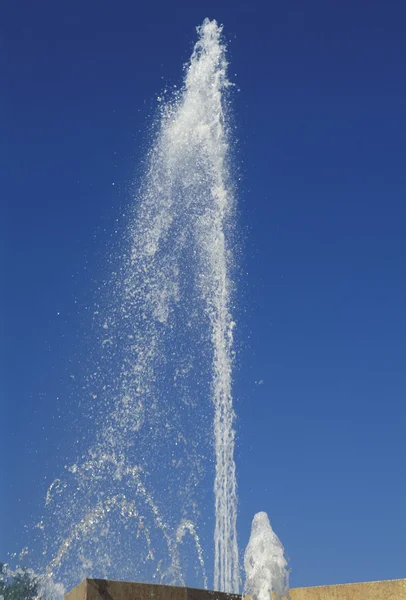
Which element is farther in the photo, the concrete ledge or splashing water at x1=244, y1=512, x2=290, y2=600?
splashing water at x1=244, y1=512, x2=290, y2=600

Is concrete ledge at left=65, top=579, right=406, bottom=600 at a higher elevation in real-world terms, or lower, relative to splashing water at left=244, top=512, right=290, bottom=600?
lower

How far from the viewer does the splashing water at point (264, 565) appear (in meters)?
11.3

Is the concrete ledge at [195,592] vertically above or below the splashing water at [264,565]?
below

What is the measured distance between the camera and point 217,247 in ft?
62.4

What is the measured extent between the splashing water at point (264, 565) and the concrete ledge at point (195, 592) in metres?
0.47

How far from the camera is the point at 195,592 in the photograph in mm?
8438

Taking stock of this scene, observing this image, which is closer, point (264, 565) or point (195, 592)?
point (195, 592)

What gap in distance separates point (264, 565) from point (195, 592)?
3.73 m

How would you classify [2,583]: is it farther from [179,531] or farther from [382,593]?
[382,593]

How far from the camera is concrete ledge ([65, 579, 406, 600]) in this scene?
7.59 meters

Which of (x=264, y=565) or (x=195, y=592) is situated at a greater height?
(x=264, y=565)

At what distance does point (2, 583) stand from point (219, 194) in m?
39.4

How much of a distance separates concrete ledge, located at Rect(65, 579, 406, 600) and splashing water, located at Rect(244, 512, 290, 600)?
470 millimetres

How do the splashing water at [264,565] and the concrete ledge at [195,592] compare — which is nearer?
the concrete ledge at [195,592]
